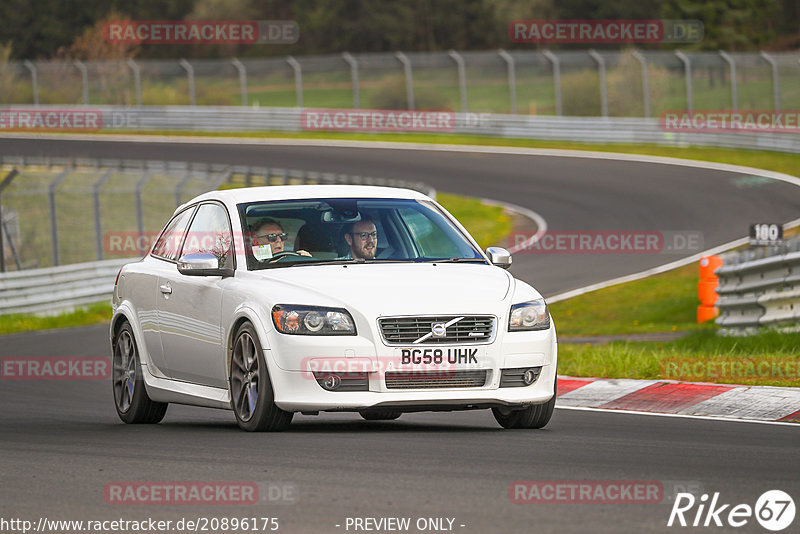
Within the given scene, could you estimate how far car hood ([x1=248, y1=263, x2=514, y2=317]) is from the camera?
338 inches

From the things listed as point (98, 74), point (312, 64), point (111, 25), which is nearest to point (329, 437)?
point (312, 64)

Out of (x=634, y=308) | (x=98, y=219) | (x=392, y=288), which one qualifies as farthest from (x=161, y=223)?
(x=392, y=288)

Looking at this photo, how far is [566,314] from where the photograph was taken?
22000 mm

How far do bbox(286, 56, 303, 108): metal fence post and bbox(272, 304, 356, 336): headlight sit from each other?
4420 cm

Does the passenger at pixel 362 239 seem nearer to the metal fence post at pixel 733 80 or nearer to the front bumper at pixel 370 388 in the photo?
the front bumper at pixel 370 388

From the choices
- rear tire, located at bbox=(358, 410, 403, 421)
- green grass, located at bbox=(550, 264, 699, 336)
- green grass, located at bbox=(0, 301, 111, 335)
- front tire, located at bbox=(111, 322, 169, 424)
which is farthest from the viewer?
green grass, located at bbox=(0, 301, 111, 335)

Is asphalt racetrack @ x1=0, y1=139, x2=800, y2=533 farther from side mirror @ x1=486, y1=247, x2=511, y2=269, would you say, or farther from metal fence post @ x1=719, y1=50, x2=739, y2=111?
metal fence post @ x1=719, y1=50, x2=739, y2=111

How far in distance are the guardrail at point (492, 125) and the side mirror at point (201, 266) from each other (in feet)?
108

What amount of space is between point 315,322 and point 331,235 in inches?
45.1

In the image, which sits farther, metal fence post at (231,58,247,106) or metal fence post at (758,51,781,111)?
metal fence post at (231,58,247,106)

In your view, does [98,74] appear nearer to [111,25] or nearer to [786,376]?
[111,25]

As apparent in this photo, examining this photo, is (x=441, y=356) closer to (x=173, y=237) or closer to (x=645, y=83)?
(x=173, y=237)

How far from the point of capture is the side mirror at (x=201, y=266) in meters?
→ 9.37

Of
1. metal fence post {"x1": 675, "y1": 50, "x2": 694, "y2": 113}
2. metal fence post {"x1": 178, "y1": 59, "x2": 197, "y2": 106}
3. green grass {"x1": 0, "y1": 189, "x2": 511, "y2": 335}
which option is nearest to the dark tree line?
metal fence post {"x1": 178, "y1": 59, "x2": 197, "y2": 106}
